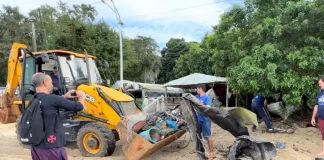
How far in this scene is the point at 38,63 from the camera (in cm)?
767

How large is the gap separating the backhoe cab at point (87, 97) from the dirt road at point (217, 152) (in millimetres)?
431

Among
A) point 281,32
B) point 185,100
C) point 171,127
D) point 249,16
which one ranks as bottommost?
point 171,127

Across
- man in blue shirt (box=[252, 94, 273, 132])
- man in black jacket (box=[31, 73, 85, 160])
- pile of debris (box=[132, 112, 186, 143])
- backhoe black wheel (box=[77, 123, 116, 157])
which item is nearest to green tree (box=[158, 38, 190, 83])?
man in blue shirt (box=[252, 94, 273, 132])

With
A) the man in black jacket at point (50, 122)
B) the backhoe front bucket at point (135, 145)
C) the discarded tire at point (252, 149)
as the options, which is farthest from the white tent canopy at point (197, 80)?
the man in black jacket at point (50, 122)

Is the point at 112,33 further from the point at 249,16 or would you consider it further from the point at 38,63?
the point at 38,63

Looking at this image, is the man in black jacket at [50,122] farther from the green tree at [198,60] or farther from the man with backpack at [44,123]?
the green tree at [198,60]

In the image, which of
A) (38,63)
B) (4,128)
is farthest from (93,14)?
(38,63)

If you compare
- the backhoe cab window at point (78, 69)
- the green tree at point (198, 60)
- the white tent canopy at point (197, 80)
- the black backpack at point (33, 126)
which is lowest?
the black backpack at point (33, 126)

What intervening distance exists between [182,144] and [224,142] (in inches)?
44.1

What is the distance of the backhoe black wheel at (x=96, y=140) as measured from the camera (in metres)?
6.38

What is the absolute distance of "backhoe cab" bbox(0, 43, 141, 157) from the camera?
6539 millimetres

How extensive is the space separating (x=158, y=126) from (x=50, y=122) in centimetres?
357

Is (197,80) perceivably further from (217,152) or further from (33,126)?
(33,126)

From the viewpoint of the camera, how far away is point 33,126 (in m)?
3.17
